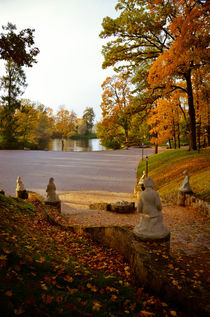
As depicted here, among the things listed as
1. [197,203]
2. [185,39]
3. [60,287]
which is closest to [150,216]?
[60,287]

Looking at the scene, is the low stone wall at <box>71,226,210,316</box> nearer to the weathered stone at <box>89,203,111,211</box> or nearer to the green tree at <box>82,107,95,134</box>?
the weathered stone at <box>89,203,111,211</box>

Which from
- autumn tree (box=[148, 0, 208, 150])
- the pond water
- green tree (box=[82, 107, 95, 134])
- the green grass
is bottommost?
the green grass

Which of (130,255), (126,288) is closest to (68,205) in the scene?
(130,255)

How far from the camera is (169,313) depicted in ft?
8.92

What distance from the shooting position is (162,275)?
313 cm

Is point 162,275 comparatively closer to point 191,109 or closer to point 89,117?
point 191,109

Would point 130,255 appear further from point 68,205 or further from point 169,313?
point 68,205

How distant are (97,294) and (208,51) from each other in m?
13.5

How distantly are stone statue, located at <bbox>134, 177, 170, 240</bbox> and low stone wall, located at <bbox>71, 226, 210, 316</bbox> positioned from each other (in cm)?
15

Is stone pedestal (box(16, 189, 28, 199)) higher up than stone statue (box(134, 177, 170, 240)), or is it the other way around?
stone statue (box(134, 177, 170, 240))

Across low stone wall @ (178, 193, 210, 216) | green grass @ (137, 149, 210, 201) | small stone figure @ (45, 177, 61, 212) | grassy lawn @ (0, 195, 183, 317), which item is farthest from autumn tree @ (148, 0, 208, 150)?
grassy lawn @ (0, 195, 183, 317)

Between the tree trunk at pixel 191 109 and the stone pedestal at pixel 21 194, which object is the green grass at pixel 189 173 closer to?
the tree trunk at pixel 191 109

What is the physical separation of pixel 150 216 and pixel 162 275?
3.61 feet

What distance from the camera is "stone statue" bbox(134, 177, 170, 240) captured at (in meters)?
4.01
